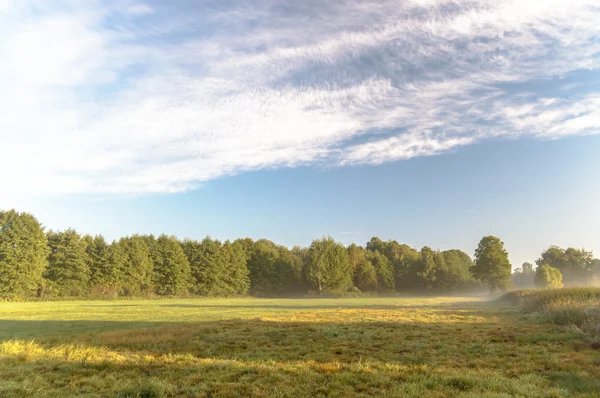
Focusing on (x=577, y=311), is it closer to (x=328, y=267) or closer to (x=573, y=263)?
(x=328, y=267)

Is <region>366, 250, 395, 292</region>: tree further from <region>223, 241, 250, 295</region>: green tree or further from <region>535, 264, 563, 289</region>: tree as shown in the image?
<region>223, 241, 250, 295</region>: green tree

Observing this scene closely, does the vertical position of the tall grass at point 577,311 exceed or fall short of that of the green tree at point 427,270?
it exceeds it

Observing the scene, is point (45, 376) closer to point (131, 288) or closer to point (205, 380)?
point (205, 380)

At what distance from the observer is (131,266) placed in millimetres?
78062

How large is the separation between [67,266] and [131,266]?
1294 centimetres

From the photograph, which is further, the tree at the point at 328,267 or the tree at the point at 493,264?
the tree at the point at 328,267

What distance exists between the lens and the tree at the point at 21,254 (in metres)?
60.5

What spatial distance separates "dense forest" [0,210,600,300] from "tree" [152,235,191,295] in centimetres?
24

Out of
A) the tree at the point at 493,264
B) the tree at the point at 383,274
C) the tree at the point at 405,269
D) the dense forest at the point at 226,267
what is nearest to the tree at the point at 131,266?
the dense forest at the point at 226,267

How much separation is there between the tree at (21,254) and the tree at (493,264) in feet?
325

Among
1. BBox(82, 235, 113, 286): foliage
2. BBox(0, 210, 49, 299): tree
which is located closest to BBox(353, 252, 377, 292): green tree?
BBox(82, 235, 113, 286): foliage

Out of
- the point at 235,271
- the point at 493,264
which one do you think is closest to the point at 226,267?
the point at 235,271

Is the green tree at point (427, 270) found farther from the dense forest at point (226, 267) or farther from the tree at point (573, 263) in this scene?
the tree at point (573, 263)

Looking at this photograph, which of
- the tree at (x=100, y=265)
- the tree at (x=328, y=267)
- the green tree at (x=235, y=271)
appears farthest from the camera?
the tree at (x=328, y=267)
